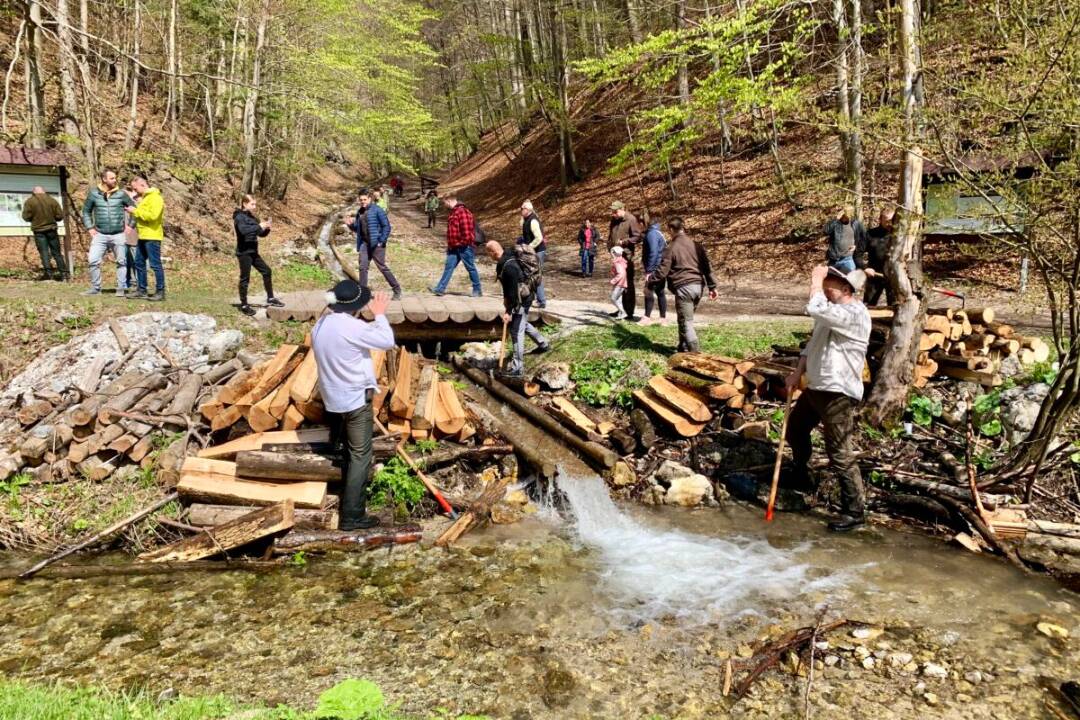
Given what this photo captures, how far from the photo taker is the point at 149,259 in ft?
36.7

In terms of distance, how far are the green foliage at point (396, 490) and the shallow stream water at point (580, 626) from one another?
0.80m

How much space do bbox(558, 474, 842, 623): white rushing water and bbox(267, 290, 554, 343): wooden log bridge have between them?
5.51m

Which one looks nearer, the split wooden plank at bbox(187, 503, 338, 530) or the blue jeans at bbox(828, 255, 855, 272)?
the split wooden plank at bbox(187, 503, 338, 530)

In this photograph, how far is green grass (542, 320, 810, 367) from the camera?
983cm

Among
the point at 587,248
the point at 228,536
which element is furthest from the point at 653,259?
the point at 228,536

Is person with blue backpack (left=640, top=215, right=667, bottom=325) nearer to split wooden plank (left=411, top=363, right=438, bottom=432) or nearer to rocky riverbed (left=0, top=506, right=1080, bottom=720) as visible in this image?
split wooden plank (left=411, top=363, right=438, bottom=432)

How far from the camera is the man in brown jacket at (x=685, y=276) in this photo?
9469mm

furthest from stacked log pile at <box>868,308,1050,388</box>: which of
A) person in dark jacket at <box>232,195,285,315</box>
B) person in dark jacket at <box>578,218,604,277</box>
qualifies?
person in dark jacket at <box>578,218,604,277</box>

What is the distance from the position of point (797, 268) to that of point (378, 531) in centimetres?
1345

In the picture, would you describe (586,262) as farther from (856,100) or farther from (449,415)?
(449,415)

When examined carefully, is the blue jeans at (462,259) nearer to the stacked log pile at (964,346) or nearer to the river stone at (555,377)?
the river stone at (555,377)

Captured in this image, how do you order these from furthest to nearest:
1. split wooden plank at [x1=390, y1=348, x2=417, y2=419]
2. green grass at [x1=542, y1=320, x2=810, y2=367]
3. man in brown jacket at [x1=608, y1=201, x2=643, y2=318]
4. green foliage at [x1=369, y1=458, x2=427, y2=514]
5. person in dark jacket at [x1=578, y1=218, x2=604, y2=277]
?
1. person in dark jacket at [x1=578, y1=218, x2=604, y2=277]
2. man in brown jacket at [x1=608, y1=201, x2=643, y2=318]
3. green grass at [x1=542, y1=320, x2=810, y2=367]
4. split wooden plank at [x1=390, y1=348, x2=417, y2=419]
5. green foliage at [x1=369, y1=458, x2=427, y2=514]

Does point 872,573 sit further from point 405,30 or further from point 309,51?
point 405,30

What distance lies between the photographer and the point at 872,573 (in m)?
5.63
